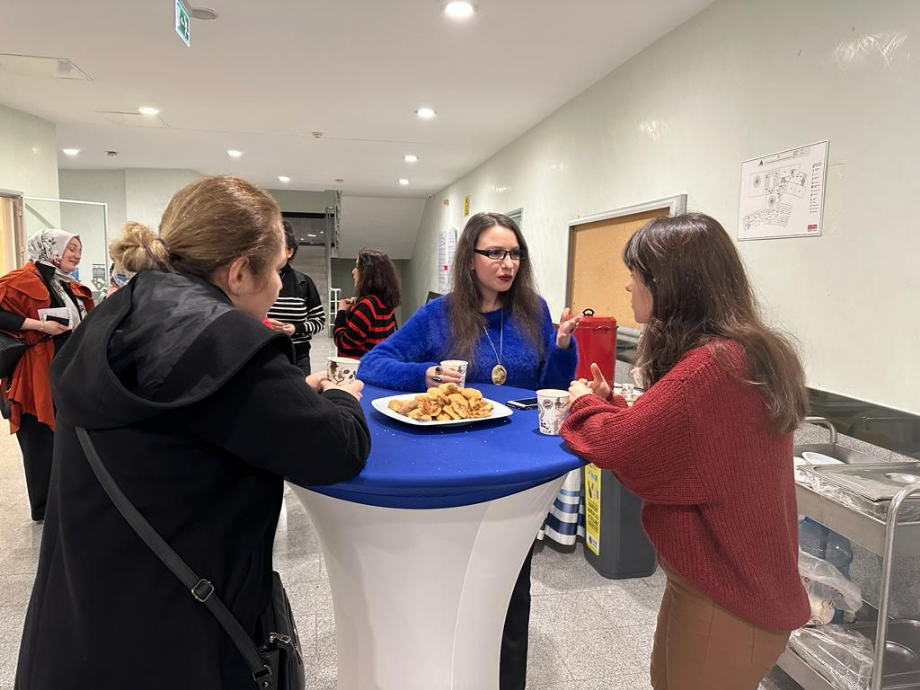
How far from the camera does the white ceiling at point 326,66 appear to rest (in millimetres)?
3164

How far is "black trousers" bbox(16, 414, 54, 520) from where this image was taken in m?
3.00

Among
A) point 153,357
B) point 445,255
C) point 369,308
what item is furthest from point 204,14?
point 445,255

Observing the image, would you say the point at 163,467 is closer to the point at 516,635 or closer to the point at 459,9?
the point at 516,635

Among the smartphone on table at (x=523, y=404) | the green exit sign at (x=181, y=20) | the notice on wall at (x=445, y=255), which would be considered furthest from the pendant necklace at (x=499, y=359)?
the notice on wall at (x=445, y=255)

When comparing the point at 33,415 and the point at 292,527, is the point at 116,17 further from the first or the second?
the point at 292,527

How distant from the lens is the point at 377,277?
372 centimetres

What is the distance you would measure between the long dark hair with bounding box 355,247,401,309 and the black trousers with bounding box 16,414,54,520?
1871 mm

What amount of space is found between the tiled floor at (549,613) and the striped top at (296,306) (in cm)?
112

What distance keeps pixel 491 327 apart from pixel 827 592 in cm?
144

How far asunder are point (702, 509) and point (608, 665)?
4.29ft

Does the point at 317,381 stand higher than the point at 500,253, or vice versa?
the point at 500,253

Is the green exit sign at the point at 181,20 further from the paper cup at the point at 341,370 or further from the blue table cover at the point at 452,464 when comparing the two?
the blue table cover at the point at 452,464

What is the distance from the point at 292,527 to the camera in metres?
3.16

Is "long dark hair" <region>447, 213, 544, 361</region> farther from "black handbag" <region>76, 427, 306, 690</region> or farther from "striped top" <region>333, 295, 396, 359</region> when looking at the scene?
"striped top" <region>333, 295, 396, 359</region>
